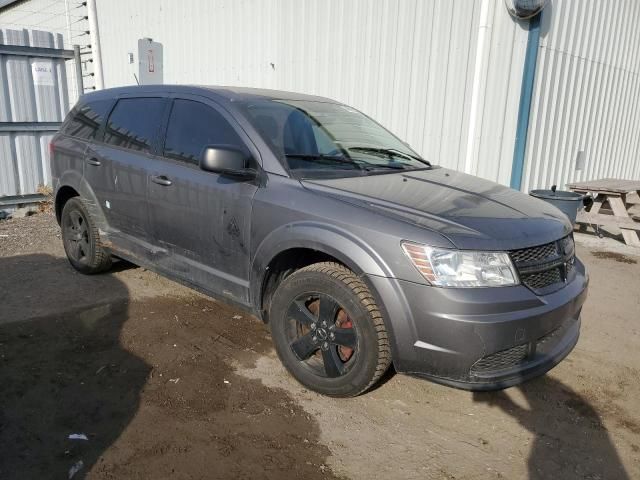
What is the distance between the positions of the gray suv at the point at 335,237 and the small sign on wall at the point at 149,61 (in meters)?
3.00

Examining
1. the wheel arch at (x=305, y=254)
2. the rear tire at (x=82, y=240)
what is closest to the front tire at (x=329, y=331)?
the wheel arch at (x=305, y=254)

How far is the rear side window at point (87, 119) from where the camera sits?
181 inches

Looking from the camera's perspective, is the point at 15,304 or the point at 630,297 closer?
the point at 15,304

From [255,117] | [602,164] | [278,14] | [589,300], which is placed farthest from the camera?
[602,164]

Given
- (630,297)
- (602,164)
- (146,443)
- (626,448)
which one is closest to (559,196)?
(630,297)

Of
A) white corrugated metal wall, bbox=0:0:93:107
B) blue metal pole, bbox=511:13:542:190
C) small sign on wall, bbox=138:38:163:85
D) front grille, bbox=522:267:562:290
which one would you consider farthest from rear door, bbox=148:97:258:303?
white corrugated metal wall, bbox=0:0:93:107

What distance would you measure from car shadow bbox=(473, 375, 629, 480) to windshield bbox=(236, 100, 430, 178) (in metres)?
1.69

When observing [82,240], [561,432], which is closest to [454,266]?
[561,432]

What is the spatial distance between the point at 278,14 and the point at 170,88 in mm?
5233

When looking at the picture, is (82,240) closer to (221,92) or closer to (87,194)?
(87,194)

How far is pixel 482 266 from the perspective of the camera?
8.29ft

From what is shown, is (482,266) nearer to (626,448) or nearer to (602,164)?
(626,448)

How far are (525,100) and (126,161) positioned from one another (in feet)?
17.0

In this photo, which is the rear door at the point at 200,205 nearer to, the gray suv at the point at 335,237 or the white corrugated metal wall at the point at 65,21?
the gray suv at the point at 335,237
